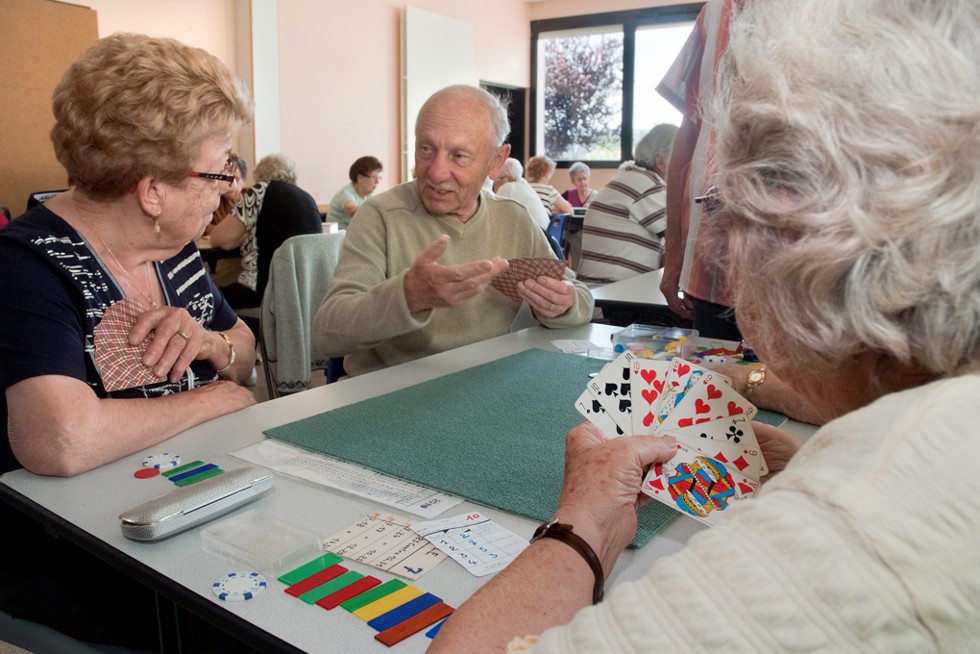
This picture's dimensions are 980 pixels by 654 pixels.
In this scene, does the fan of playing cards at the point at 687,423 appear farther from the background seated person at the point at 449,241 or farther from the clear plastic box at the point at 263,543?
the background seated person at the point at 449,241

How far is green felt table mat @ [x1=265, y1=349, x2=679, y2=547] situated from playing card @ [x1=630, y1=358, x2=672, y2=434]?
13cm

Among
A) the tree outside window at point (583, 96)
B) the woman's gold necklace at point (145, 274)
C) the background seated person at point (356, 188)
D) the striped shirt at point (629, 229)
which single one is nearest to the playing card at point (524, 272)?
the woman's gold necklace at point (145, 274)

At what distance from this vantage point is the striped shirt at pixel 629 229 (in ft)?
13.8

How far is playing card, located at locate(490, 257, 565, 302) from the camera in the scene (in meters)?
2.18

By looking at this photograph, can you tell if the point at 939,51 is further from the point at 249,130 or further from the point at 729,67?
the point at 249,130

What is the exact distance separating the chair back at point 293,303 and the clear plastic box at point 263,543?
245cm

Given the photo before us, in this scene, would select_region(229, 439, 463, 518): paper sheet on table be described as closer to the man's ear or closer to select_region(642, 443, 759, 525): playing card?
select_region(642, 443, 759, 525): playing card

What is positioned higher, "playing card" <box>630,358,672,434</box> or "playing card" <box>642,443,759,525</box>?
"playing card" <box>630,358,672,434</box>

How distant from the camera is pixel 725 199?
685 mm

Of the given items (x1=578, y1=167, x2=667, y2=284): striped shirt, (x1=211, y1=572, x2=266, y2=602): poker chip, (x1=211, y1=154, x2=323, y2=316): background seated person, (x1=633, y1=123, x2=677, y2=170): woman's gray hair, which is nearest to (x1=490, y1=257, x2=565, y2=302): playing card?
(x1=211, y1=572, x2=266, y2=602): poker chip

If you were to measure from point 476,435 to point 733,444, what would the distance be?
48cm

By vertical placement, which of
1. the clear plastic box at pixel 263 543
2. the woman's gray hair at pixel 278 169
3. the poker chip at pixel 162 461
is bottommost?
the clear plastic box at pixel 263 543

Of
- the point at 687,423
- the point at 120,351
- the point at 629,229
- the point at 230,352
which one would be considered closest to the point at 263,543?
the point at 687,423

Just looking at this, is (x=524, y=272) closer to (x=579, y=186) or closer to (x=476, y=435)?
(x=476, y=435)
